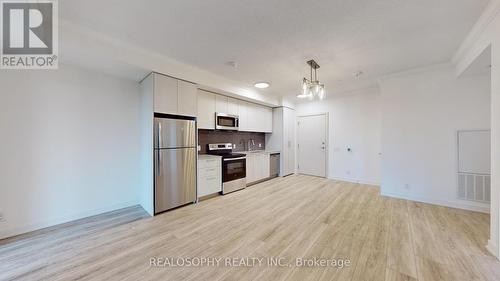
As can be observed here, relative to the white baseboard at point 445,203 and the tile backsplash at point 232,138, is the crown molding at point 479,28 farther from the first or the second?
the tile backsplash at point 232,138

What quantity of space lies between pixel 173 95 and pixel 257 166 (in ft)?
9.48

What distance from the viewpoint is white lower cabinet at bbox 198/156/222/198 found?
3812 millimetres

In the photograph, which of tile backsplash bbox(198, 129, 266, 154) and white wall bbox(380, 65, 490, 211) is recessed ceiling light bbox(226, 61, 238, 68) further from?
white wall bbox(380, 65, 490, 211)

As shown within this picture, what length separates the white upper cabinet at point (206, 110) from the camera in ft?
13.3

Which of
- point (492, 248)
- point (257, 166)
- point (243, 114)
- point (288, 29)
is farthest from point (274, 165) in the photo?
point (492, 248)

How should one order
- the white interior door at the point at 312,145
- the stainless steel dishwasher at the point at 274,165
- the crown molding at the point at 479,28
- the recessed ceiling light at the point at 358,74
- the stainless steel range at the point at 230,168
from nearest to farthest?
the crown molding at the point at 479,28 < the recessed ceiling light at the point at 358,74 < the stainless steel range at the point at 230,168 < the stainless steel dishwasher at the point at 274,165 < the white interior door at the point at 312,145

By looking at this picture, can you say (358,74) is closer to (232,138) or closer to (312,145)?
(312,145)

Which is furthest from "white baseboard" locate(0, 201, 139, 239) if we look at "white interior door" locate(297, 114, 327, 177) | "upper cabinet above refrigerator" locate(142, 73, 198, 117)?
"white interior door" locate(297, 114, 327, 177)

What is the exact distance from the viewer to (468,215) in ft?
9.93

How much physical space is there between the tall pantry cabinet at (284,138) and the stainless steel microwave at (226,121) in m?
1.69

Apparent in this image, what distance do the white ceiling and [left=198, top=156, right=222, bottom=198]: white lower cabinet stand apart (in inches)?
75.5

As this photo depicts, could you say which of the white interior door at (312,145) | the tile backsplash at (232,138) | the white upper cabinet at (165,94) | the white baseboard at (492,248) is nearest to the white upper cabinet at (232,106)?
the tile backsplash at (232,138)

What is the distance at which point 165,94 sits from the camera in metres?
3.21

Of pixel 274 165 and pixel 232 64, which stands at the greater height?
pixel 232 64
